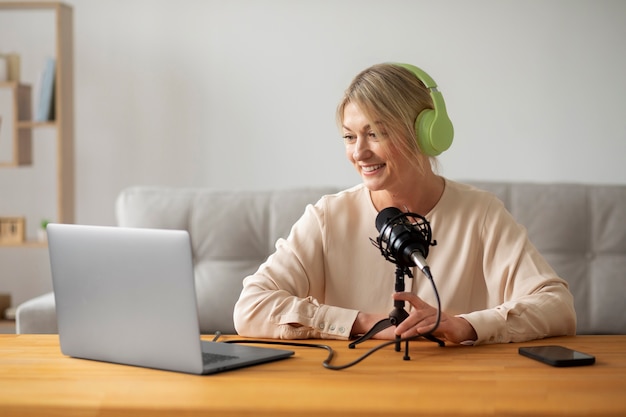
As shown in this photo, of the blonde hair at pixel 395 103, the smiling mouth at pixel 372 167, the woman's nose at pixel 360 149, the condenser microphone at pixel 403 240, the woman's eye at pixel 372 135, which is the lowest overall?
the condenser microphone at pixel 403 240

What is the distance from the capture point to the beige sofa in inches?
109

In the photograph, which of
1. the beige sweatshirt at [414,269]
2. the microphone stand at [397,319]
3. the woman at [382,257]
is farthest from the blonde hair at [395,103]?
the microphone stand at [397,319]

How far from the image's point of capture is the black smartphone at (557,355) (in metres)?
1.33

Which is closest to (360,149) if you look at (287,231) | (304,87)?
(287,231)

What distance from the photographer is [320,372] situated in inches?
51.2

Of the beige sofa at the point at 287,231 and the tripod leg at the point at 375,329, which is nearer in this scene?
the tripod leg at the point at 375,329

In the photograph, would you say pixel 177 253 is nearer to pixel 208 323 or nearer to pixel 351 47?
pixel 208 323

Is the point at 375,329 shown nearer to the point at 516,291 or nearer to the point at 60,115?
the point at 516,291

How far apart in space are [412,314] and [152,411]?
0.56m

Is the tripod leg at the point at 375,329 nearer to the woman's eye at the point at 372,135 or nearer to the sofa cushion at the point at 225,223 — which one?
the woman's eye at the point at 372,135

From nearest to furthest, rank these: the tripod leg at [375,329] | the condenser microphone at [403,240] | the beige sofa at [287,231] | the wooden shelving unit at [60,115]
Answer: the condenser microphone at [403,240] < the tripod leg at [375,329] < the beige sofa at [287,231] < the wooden shelving unit at [60,115]

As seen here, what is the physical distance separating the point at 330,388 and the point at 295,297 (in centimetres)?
61

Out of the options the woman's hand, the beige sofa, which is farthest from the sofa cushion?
the woman's hand

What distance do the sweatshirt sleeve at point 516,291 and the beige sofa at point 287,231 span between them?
85 cm
